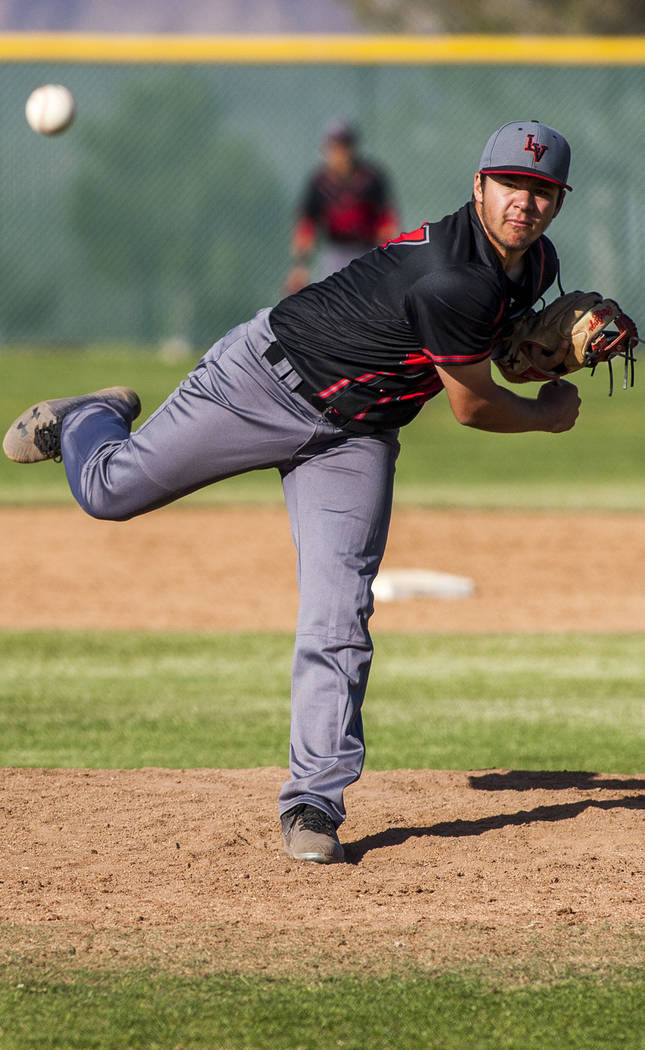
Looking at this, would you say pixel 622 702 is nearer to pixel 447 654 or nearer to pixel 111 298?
pixel 447 654

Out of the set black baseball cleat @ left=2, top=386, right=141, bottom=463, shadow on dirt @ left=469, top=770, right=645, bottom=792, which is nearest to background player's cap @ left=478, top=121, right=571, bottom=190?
black baseball cleat @ left=2, top=386, right=141, bottom=463

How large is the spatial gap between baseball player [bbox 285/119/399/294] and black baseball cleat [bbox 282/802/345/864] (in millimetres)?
8999

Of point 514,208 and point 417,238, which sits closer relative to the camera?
point 514,208

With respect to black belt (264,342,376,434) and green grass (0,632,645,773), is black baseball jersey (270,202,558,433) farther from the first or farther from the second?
green grass (0,632,645,773)

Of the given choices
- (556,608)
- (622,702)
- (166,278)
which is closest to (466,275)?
(622,702)

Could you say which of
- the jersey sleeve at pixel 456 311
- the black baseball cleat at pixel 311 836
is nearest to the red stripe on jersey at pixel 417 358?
the jersey sleeve at pixel 456 311

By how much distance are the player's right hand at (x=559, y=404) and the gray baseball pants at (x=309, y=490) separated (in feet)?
1.31

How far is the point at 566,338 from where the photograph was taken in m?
3.76

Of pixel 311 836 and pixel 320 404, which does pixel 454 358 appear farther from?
pixel 311 836

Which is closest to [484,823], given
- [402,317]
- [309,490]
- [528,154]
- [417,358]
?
[309,490]

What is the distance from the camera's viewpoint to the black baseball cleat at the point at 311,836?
3.71 meters

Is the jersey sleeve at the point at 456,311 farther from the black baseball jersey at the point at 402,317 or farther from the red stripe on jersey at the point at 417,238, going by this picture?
the red stripe on jersey at the point at 417,238

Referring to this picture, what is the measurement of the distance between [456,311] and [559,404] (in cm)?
58

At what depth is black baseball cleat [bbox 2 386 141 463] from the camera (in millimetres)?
4184
